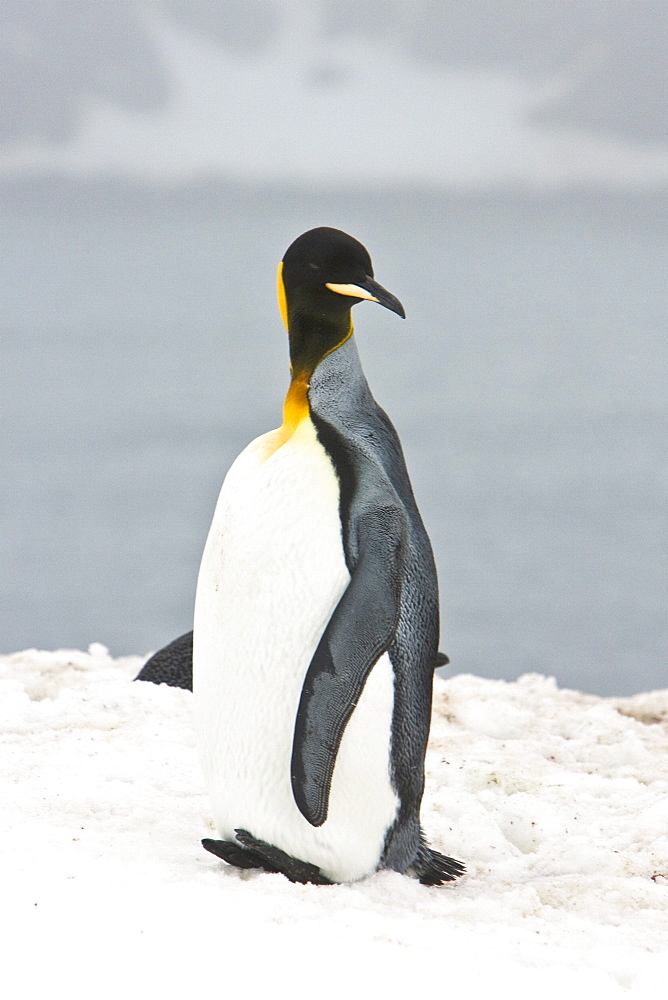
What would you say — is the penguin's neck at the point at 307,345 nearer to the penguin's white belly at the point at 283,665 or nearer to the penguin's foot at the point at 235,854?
the penguin's white belly at the point at 283,665

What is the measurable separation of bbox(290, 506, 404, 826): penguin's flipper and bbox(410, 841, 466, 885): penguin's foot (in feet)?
1.29

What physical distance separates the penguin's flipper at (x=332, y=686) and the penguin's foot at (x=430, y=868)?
393 millimetres

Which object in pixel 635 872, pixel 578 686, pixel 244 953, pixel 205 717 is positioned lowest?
pixel 244 953

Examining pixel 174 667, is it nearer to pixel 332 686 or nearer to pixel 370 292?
pixel 332 686

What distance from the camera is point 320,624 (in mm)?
2145

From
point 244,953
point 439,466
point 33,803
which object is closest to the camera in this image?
point 244,953

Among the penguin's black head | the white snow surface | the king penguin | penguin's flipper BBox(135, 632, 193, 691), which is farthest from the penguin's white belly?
penguin's flipper BBox(135, 632, 193, 691)

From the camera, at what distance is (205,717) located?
2.32 meters

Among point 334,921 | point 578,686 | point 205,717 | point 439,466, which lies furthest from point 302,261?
point 439,466

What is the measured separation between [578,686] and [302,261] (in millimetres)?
2899

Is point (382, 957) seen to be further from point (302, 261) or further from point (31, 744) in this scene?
point (31, 744)

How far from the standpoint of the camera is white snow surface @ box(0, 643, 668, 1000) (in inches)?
67.1

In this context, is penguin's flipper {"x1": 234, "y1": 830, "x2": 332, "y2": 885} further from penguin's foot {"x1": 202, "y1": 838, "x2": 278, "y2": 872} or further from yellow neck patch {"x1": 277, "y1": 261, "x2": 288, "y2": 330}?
yellow neck patch {"x1": 277, "y1": 261, "x2": 288, "y2": 330}

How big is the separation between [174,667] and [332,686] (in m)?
1.75
